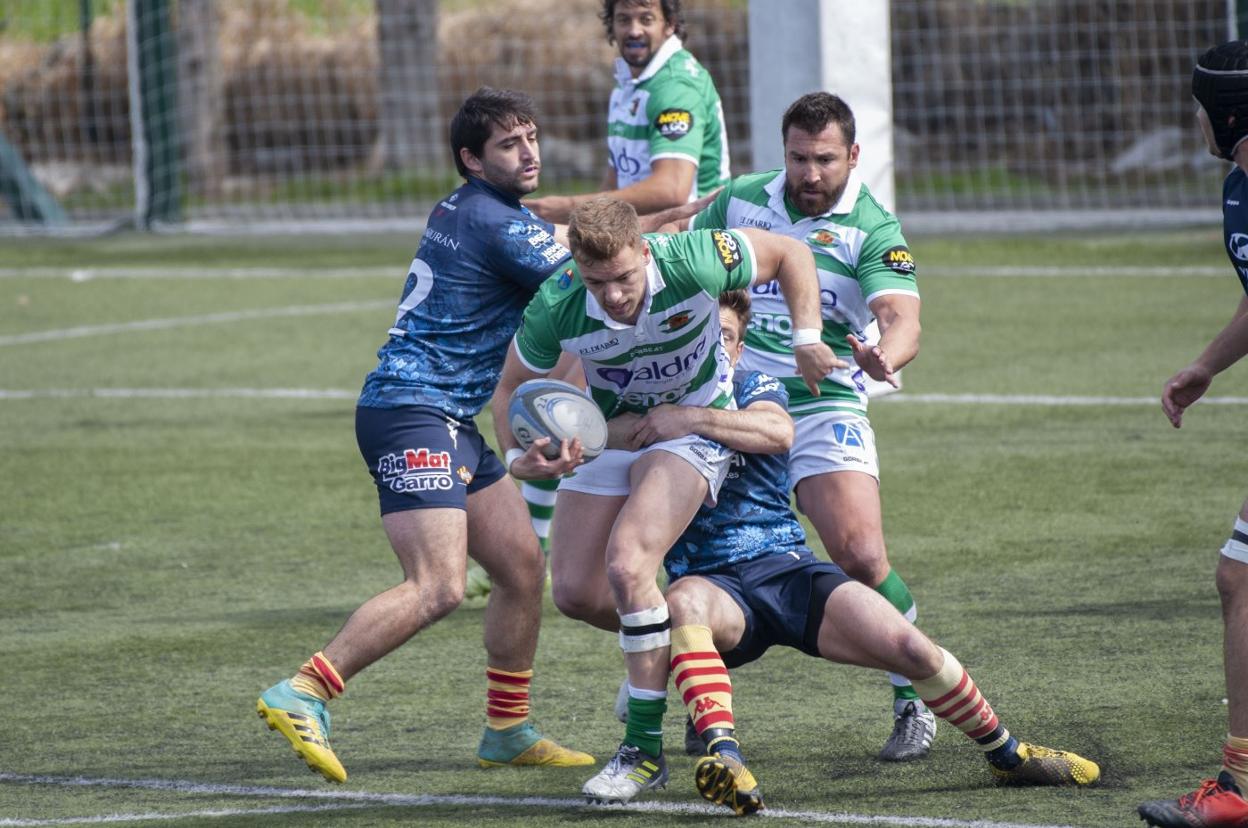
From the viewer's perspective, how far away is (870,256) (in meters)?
6.57

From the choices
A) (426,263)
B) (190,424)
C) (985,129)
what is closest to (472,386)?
(426,263)

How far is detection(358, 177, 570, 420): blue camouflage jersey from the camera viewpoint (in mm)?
6195

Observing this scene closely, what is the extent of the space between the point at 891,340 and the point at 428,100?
1898cm

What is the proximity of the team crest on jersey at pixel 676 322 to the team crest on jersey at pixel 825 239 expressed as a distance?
1021 millimetres

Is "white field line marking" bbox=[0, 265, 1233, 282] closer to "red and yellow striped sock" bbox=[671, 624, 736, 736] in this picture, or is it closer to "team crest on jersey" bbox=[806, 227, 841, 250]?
"team crest on jersey" bbox=[806, 227, 841, 250]

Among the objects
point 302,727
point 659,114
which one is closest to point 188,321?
point 659,114

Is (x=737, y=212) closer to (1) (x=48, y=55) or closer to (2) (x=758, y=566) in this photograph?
(2) (x=758, y=566)

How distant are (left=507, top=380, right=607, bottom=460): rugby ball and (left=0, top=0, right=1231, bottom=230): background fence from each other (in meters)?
15.6

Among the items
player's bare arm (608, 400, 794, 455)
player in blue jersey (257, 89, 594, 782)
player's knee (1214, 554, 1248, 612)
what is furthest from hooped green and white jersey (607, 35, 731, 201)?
player's knee (1214, 554, 1248, 612)

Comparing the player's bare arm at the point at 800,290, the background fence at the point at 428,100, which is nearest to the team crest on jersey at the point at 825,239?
the player's bare arm at the point at 800,290

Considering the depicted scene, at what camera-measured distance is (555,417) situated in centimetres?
563

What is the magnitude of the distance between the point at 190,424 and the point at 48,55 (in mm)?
16254

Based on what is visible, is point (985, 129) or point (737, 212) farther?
point (985, 129)

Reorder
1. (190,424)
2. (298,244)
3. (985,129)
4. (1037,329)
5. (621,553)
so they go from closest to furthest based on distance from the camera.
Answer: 1. (621,553)
2. (190,424)
3. (1037,329)
4. (298,244)
5. (985,129)
